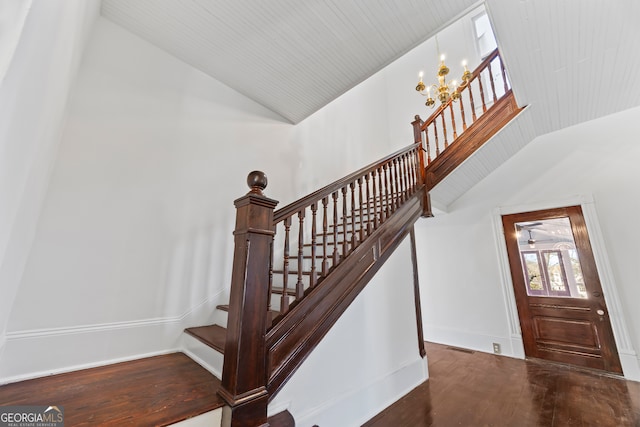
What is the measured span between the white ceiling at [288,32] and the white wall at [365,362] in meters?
1.92

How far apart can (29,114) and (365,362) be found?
7.96 ft

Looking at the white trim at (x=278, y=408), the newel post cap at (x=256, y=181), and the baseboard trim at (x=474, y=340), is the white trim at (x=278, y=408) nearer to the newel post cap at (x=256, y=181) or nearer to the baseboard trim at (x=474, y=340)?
the newel post cap at (x=256, y=181)

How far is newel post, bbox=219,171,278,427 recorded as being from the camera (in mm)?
1223

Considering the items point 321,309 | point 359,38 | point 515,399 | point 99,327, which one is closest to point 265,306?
point 321,309

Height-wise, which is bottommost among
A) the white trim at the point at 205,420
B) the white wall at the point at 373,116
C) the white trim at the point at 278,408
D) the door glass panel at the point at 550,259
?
the white trim at the point at 278,408

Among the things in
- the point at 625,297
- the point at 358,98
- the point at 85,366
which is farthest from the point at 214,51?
the point at 625,297

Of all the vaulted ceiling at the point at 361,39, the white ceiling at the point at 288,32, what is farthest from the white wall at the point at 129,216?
the vaulted ceiling at the point at 361,39

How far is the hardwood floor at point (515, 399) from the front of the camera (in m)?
1.97

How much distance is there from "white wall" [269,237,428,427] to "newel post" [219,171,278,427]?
25 centimetres

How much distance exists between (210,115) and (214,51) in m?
0.59

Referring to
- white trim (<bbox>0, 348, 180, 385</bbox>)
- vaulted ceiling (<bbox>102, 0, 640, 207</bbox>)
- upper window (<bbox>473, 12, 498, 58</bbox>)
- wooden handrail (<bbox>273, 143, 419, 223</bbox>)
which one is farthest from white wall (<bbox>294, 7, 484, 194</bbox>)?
white trim (<bbox>0, 348, 180, 385</bbox>)

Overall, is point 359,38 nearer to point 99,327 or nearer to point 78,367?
point 99,327

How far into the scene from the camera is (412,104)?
17.5 ft

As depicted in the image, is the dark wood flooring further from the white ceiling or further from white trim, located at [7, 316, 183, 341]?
the white ceiling
